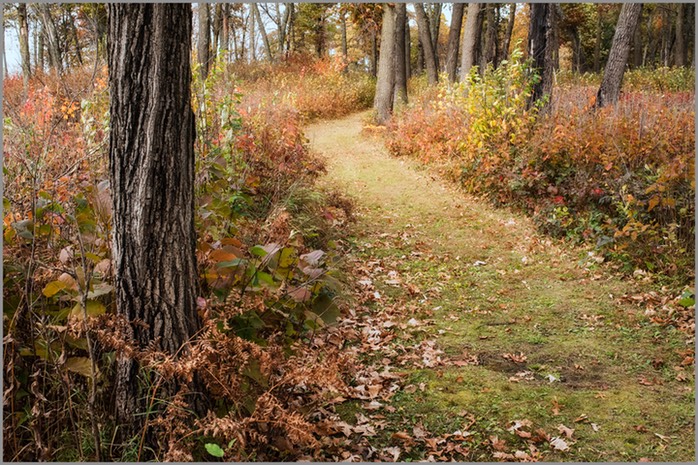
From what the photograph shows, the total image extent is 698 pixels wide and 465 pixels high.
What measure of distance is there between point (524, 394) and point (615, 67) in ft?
29.1

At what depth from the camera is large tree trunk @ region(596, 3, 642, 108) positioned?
34.9ft

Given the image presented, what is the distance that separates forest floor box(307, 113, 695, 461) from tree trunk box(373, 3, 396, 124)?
788 centimetres

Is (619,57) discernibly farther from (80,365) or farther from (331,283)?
(80,365)

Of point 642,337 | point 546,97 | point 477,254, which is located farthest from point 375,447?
point 546,97

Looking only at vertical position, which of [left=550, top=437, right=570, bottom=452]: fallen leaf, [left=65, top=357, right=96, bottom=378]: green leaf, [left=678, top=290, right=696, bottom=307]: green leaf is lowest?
[left=550, top=437, right=570, bottom=452]: fallen leaf

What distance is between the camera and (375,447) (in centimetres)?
348

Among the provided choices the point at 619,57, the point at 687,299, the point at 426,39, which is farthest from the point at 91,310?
the point at 426,39

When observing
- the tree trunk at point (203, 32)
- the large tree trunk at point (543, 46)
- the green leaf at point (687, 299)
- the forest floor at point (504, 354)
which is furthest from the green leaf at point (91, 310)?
the tree trunk at point (203, 32)

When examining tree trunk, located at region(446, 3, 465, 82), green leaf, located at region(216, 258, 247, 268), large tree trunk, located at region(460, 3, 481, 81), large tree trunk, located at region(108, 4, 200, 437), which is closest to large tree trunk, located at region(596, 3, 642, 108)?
large tree trunk, located at region(460, 3, 481, 81)

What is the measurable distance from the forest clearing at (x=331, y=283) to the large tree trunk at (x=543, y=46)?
4cm

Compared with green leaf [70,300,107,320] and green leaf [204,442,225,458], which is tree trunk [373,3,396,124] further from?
green leaf [204,442,225,458]

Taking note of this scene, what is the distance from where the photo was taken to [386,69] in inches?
605

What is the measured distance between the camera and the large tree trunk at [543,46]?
9539 mm

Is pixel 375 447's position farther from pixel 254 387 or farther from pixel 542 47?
pixel 542 47
